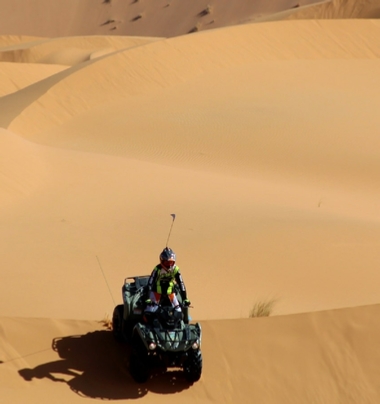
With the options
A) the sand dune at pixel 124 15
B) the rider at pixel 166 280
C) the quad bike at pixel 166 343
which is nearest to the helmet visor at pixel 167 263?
the rider at pixel 166 280

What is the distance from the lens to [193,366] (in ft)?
26.9

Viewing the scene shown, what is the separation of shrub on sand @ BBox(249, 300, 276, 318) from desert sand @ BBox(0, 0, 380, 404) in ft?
0.58

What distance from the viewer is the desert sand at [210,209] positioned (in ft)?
28.7

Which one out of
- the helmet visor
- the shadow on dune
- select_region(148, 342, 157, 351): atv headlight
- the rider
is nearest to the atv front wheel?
the shadow on dune

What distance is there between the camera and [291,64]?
33781 mm

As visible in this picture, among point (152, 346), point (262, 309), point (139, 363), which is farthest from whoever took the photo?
point (262, 309)

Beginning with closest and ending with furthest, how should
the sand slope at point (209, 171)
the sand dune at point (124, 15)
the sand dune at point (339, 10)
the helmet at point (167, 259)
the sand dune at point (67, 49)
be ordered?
the helmet at point (167, 259) < the sand slope at point (209, 171) < the sand dune at point (67, 49) < the sand dune at point (339, 10) < the sand dune at point (124, 15)

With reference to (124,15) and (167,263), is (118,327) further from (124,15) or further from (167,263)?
(124,15)

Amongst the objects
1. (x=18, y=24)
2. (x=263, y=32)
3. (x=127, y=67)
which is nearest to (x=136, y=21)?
(x=18, y=24)

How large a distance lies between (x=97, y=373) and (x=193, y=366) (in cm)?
101

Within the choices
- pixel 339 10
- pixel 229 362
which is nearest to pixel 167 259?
pixel 229 362

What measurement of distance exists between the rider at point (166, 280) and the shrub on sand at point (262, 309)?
1.91m

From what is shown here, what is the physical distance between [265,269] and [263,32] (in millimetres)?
23718

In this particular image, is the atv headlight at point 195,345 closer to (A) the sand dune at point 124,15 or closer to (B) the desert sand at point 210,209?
(B) the desert sand at point 210,209
